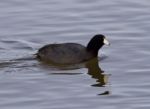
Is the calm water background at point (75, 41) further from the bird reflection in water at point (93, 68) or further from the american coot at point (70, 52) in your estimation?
Answer: the american coot at point (70, 52)

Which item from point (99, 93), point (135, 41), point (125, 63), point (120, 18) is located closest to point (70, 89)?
point (99, 93)

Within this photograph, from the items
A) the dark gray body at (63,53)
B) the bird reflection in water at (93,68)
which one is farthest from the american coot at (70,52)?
the bird reflection in water at (93,68)

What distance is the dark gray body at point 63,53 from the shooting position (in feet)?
54.0

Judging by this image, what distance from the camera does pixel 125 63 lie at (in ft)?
52.2

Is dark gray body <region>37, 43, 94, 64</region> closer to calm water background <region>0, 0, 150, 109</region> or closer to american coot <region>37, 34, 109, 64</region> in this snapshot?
american coot <region>37, 34, 109, 64</region>

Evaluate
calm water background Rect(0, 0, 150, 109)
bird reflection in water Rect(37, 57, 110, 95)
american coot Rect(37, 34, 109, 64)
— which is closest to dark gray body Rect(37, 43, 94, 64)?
american coot Rect(37, 34, 109, 64)

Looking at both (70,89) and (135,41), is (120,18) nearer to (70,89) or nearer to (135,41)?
(135,41)

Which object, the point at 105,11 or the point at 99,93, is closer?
the point at 99,93

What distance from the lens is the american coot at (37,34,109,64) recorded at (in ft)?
54.0

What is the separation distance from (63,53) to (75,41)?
2.86ft

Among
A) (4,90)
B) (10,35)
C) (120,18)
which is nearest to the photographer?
(4,90)

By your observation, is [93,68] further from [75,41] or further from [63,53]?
[75,41]

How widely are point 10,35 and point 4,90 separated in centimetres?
352

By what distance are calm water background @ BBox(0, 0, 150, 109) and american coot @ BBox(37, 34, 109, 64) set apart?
24 cm
